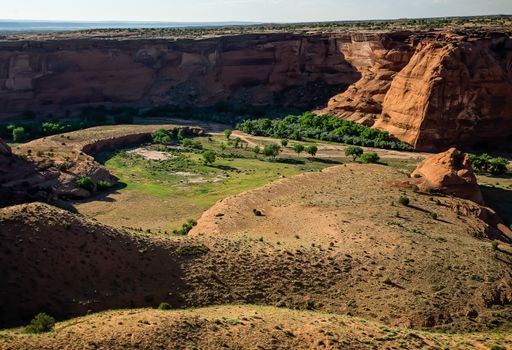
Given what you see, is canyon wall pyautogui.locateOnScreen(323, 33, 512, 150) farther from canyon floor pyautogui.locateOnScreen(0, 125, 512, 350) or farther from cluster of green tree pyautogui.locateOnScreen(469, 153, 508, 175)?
canyon floor pyautogui.locateOnScreen(0, 125, 512, 350)

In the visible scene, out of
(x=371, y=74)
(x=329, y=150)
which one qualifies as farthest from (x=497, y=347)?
(x=371, y=74)

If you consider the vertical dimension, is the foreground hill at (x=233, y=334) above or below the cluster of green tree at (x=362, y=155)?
above

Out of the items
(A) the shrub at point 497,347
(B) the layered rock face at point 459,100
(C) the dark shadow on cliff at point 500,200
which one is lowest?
(C) the dark shadow on cliff at point 500,200

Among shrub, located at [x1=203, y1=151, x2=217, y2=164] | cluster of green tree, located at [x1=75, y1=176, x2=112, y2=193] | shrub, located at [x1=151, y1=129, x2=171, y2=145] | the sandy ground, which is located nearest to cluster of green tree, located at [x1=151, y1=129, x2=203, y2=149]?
shrub, located at [x1=151, y1=129, x2=171, y2=145]

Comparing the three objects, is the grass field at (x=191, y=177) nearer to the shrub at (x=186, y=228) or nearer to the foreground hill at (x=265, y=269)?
the shrub at (x=186, y=228)

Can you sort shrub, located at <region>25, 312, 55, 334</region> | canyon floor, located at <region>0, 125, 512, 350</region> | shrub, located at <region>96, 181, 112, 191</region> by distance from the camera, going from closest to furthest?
shrub, located at <region>25, 312, 55, 334</region>, canyon floor, located at <region>0, 125, 512, 350</region>, shrub, located at <region>96, 181, 112, 191</region>

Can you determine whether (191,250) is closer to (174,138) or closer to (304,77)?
(174,138)

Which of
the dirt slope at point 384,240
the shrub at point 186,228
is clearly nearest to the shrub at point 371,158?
the dirt slope at point 384,240
